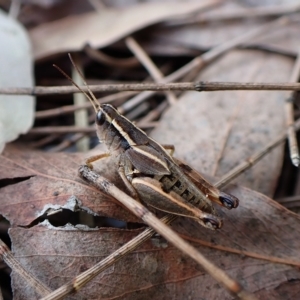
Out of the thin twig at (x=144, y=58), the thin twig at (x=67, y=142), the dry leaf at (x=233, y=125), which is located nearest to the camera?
the dry leaf at (x=233, y=125)

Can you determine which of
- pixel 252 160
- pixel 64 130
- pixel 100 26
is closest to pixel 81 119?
pixel 64 130

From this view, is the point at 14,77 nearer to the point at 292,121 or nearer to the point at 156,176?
the point at 156,176

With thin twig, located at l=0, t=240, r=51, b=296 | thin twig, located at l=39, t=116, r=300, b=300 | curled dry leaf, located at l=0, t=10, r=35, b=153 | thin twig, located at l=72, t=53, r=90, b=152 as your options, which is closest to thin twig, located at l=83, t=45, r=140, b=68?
thin twig, located at l=72, t=53, r=90, b=152

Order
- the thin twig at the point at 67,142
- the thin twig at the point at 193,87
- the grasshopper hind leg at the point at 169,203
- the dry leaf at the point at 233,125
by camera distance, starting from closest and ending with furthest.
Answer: the grasshopper hind leg at the point at 169,203 → the thin twig at the point at 193,87 → the dry leaf at the point at 233,125 → the thin twig at the point at 67,142

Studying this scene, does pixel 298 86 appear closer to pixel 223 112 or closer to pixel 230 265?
pixel 223 112

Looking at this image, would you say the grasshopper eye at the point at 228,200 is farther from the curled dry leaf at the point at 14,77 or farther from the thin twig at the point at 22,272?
the curled dry leaf at the point at 14,77

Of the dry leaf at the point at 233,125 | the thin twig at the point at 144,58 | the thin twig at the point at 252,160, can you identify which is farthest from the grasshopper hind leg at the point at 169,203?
the thin twig at the point at 144,58

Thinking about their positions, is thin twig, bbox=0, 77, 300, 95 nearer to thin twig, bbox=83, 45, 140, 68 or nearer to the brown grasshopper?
the brown grasshopper
